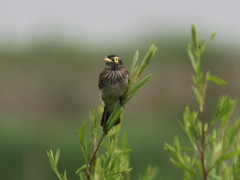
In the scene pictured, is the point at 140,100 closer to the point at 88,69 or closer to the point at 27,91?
the point at 88,69

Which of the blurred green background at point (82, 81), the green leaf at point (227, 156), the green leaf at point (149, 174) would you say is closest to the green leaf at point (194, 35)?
the green leaf at point (227, 156)

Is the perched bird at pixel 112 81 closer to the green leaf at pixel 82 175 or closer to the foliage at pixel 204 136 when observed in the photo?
the foliage at pixel 204 136

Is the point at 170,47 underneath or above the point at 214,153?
underneath

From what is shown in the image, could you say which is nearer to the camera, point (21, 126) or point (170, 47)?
point (21, 126)

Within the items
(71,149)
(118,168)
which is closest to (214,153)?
(118,168)

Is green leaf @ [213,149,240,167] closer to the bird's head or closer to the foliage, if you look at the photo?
the foliage

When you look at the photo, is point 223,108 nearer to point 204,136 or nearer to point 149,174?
point 204,136

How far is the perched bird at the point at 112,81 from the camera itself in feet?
13.4

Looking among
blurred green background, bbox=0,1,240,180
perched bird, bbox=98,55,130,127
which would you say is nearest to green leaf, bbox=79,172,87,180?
perched bird, bbox=98,55,130,127

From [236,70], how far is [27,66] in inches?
259

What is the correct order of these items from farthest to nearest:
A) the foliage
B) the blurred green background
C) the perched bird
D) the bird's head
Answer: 1. the blurred green background
2. the bird's head
3. the perched bird
4. the foliage

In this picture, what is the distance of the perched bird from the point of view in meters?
4.08

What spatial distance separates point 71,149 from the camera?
18641mm

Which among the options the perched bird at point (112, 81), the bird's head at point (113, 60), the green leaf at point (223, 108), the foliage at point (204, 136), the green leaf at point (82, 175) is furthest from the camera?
the bird's head at point (113, 60)
